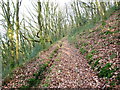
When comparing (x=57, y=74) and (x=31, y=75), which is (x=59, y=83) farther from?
(x=31, y=75)

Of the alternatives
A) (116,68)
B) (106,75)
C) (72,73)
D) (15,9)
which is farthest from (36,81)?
(15,9)

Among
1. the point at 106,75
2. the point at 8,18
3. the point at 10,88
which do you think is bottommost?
the point at 10,88

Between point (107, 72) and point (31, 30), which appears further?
point (31, 30)

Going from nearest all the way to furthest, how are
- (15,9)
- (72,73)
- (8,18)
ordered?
(72,73)
(8,18)
(15,9)

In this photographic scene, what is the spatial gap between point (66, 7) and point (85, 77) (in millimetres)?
38223

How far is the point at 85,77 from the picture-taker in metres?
7.71

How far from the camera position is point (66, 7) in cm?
4300

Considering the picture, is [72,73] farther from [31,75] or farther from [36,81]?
[31,75]

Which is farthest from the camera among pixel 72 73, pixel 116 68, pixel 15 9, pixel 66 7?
pixel 66 7

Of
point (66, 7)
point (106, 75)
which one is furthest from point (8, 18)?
point (66, 7)

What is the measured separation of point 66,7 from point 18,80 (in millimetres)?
37525

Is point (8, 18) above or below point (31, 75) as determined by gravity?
above

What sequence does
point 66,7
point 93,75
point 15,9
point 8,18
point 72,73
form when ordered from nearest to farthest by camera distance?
point 93,75 → point 72,73 → point 8,18 → point 15,9 → point 66,7

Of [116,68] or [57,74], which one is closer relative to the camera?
[116,68]
